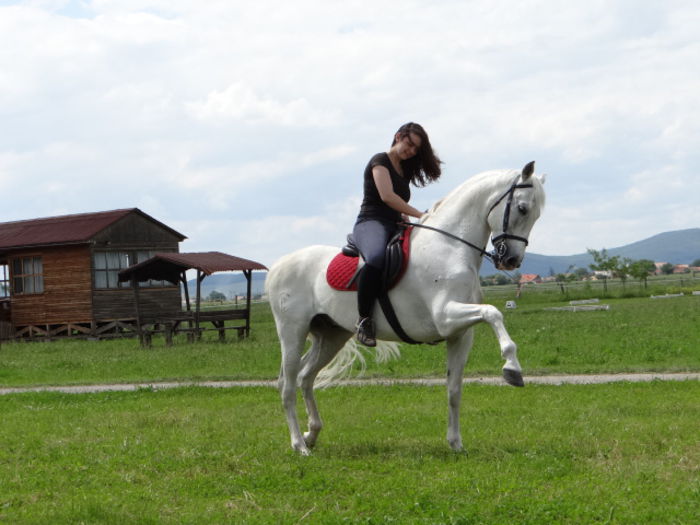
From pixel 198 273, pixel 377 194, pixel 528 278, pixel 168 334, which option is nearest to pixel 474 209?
pixel 377 194

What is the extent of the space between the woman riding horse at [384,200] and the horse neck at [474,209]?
1.26 feet

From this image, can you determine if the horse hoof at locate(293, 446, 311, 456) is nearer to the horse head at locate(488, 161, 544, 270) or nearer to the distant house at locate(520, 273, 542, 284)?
the horse head at locate(488, 161, 544, 270)

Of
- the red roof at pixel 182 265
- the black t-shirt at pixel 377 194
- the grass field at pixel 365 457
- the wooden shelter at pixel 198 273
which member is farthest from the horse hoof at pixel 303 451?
the red roof at pixel 182 265

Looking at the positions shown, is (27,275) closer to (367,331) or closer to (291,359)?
(291,359)

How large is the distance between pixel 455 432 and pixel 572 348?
12134 millimetres

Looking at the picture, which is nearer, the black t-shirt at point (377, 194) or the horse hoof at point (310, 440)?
the black t-shirt at point (377, 194)

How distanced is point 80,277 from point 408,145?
96.9 ft

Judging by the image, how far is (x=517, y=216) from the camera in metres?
7.44

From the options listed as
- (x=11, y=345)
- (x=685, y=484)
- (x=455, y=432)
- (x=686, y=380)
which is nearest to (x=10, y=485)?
(x=455, y=432)

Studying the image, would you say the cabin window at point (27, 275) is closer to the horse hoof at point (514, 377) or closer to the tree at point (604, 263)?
the horse hoof at point (514, 377)

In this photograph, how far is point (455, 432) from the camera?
817 centimetres

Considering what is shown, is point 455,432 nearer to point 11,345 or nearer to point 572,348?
point 572,348

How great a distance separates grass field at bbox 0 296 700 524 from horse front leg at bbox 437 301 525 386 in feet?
2.80

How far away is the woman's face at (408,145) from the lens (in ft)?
27.1
